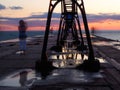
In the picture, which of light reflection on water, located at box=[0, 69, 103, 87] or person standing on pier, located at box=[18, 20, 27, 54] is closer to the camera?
light reflection on water, located at box=[0, 69, 103, 87]

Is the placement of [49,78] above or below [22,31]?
below

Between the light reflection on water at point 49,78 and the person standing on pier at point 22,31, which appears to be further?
the person standing on pier at point 22,31

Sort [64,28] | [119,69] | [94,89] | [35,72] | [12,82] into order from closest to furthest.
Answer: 1. [94,89]
2. [12,82]
3. [35,72]
4. [119,69]
5. [64,28]

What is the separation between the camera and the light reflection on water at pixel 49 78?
1468cm

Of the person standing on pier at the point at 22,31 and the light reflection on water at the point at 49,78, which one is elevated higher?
the person standing on pier at the point at 22,31

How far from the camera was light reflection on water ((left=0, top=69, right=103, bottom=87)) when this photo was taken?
14680 millimetres

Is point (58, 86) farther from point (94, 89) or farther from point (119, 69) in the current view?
point (119, 69)

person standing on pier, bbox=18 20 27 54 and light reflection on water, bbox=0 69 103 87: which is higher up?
person standing on pier, bbox=18 20 27 54

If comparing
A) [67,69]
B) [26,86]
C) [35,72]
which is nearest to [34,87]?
[26,86]

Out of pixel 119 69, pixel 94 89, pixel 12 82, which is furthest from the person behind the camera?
pixel 119 69

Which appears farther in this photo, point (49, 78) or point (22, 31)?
point (22, 31)

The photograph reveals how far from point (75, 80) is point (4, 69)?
18.1 ft

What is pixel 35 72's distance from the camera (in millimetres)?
17938

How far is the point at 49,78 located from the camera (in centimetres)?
1588
